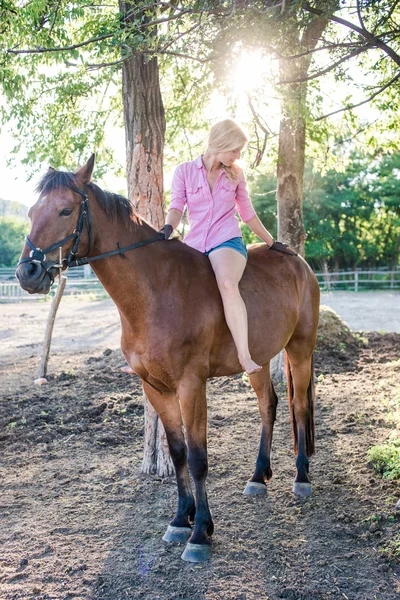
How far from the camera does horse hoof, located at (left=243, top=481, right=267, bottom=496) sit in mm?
4590

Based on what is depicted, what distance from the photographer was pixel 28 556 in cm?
362

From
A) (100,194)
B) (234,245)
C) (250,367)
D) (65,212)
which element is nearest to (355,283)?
(234,245)

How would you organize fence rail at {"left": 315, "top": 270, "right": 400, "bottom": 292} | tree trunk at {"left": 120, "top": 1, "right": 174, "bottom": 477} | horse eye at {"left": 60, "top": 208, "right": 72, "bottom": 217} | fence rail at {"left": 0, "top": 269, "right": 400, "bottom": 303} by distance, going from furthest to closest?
fence rail at {"left": 315, "top": 270, "right": 400, "bottom": 292}
fence rail at {"left": 0, "top": 269, "right": 400, "bottom": 303}
tree trunk at {"left": 120, "top": 1, "right": 174, "bottom": 477}
horse eye at {"left": 60, "top": 208, "right": 72, "bottom": 217}

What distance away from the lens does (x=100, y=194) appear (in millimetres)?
3494

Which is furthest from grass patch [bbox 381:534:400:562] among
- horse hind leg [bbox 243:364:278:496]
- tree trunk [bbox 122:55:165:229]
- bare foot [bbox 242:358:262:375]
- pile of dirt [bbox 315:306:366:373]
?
pile of dirt [bbox 315:306:366:373]

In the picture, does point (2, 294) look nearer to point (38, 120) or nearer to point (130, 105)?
point (38, 120)

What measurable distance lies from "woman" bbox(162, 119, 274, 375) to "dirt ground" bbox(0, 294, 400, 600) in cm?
127

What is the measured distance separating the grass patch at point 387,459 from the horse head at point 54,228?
3.22 metres

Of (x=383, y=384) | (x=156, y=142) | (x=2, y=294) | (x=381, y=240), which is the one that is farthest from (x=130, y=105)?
(x=381, y=240)

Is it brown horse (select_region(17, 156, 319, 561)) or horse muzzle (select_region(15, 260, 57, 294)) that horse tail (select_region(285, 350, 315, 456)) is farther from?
horse muzzle (select_region(15, 260, 57, 294))

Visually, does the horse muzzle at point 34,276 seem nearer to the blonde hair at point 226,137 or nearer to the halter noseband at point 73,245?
the halter noseband at point 73,245

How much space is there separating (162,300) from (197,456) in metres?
1.14

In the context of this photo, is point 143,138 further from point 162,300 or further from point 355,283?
point 355,283

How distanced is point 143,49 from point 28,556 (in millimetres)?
4005
